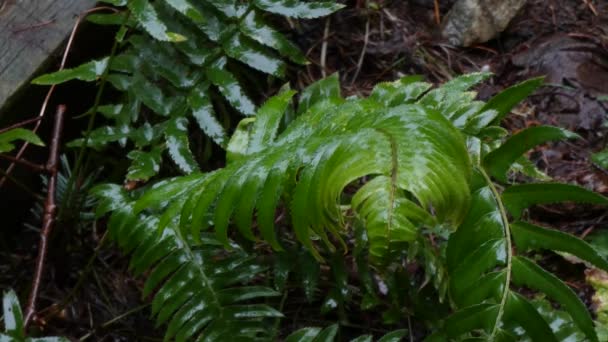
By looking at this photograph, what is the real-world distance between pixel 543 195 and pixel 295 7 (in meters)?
1.25

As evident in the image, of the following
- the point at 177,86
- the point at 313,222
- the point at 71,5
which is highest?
the point at 71,5

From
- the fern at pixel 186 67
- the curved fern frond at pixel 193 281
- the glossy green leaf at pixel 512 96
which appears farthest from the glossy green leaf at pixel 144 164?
the glossy green leaf at pixel 512 96

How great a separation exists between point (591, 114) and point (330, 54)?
3.81ft

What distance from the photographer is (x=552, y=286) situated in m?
1.46

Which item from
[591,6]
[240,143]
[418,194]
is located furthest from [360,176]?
[591,6]

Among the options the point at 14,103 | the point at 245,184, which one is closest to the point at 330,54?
the point at 14,103

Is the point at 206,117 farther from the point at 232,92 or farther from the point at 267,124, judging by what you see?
the point at 267,124

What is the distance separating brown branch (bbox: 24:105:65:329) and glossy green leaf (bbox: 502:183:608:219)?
141 centimetres

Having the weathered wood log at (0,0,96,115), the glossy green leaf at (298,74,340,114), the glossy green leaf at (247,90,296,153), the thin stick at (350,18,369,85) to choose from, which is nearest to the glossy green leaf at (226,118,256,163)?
the glossy green leaf at (247,90,296,153)

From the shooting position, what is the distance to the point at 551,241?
1.48m

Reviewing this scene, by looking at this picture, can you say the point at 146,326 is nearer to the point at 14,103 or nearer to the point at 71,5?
the point at 14,103

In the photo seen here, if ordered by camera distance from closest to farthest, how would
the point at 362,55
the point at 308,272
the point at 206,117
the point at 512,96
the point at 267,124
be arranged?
the point at 512,96 < the point at 267,124 < the point at 308,272 < the point at 206,117 < the point at 362,55

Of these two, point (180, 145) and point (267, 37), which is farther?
point (267, 37)

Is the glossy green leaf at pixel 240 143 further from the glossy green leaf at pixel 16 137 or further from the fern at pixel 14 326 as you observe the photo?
the fern at pixel 14 326
